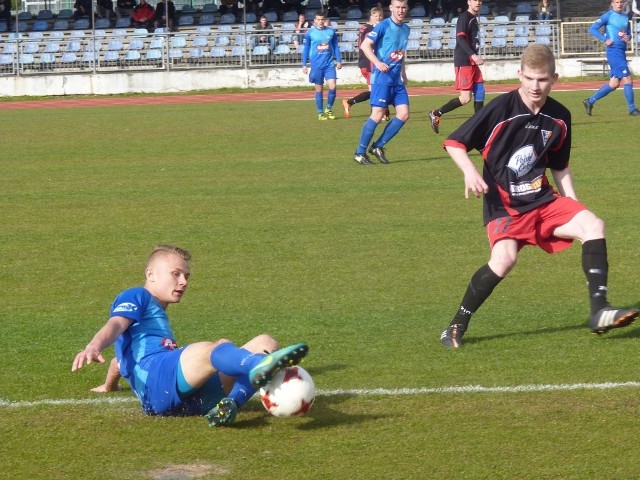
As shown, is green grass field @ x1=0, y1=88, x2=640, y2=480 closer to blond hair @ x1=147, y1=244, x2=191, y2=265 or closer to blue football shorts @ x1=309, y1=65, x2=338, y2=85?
blond hair @ x1=147, y1=244, x2=191, y2=265

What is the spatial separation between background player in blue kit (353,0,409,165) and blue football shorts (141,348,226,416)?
30.6 ft

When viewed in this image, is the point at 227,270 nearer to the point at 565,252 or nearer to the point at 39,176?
the point at 565,252

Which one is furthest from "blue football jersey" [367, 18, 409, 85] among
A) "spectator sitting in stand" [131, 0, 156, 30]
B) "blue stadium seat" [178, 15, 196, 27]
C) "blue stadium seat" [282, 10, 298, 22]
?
"blue stadium seat" [178, 15, 196, 27]

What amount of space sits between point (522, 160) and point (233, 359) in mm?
2342

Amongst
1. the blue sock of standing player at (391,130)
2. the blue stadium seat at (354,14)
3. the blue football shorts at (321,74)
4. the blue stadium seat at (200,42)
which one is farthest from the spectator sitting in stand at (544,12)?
the blue sock of standing player at (391,130)

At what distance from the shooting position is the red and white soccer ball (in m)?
4.85

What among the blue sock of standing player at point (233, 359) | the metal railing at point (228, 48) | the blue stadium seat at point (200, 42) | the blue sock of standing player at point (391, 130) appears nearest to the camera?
the blue sock of standing player at point (233, 359)

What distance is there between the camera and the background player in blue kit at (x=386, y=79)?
1422 centimetres

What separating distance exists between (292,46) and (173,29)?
6.21m

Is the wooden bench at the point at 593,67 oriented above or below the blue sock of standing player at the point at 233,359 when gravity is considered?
above

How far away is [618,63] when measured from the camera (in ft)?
61.9

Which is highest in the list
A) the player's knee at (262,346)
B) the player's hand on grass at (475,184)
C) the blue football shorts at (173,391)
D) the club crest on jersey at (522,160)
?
the club crest on jersey at (522,160)

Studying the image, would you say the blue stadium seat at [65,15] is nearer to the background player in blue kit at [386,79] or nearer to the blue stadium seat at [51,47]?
the blue stadium seat at [51,47]

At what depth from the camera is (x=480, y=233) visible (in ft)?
32.3
